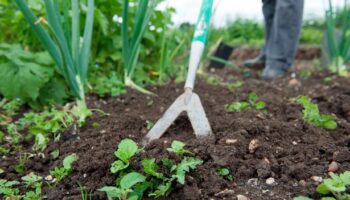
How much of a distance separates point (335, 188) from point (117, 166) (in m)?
0.53

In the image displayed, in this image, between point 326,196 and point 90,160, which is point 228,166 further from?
point 90,160

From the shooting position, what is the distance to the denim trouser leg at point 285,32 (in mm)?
2693

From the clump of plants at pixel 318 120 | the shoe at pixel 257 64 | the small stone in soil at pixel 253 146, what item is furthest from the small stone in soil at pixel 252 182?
the shoe at pixel 257 64

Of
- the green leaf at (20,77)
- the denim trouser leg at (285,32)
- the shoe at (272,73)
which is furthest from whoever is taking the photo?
the shoe at (272,73)

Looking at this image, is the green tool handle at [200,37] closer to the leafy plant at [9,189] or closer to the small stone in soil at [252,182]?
the small stone in soil at [252,182]

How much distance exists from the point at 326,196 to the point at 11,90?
1.43m

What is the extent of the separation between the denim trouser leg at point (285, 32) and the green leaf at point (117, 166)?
2.01 metres

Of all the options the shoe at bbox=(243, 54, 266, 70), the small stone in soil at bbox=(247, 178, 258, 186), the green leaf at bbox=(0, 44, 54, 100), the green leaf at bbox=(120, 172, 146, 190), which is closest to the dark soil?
the small stone in soil at bbox=(247, 178, 258, 186)

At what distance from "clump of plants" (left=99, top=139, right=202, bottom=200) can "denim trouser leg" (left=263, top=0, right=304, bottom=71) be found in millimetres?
1912

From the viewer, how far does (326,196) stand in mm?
959

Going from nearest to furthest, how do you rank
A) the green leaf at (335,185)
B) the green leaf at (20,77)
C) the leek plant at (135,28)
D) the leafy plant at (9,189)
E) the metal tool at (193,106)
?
1. the green leaf at (335,185)
2. the leafy plant at (9,189)
3. the metal tool at (193,106)
4. the leek plant at (135,28)
5. the green leaf at (20,77)

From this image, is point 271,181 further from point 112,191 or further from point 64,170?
point 64,170

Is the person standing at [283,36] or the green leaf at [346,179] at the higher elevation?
the person standing at [283,36]

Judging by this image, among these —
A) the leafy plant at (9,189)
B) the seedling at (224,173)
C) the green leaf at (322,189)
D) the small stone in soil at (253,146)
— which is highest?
the small stone in soil at (253,146)
